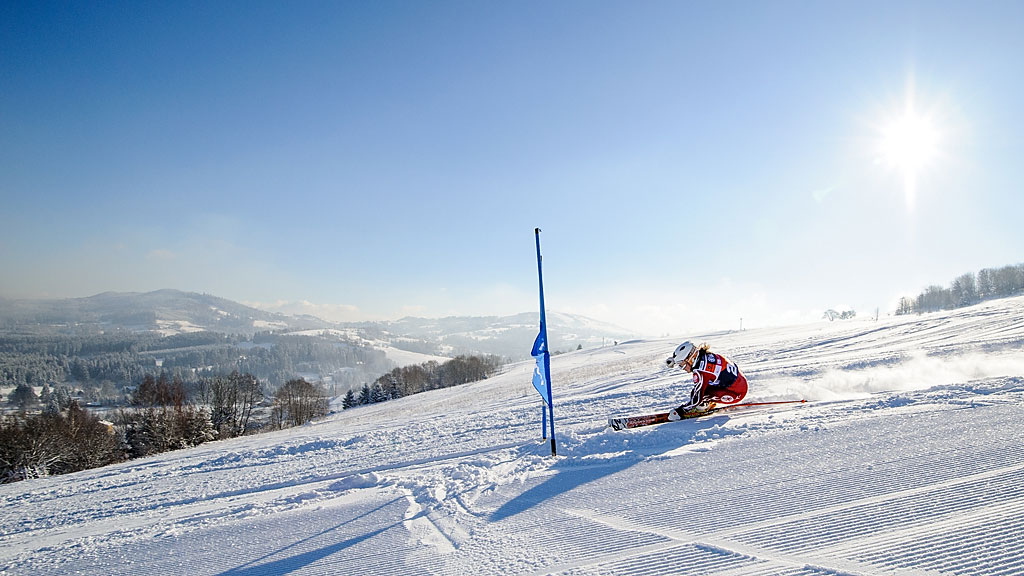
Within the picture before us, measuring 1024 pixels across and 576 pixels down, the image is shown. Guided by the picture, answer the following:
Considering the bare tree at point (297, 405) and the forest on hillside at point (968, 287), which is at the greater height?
the forest on hillside at point (968, 287)

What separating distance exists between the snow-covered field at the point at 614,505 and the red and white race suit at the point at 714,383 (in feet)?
2.04

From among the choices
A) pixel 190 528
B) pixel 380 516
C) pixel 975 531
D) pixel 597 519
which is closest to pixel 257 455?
pixel 190 528

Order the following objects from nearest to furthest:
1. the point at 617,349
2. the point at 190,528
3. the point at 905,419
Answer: the point at 190,528, the point at 905,419, the point at 617,349

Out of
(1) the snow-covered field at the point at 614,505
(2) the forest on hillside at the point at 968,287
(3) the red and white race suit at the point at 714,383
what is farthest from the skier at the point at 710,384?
(2) the forest on hillside at the point at 968,287

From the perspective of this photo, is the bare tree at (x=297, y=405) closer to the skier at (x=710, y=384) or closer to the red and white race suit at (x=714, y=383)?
the skier at (x=710, y=384)

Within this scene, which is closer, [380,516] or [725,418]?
[380,516]

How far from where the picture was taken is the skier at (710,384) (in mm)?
8820

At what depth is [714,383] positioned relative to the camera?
891 centimetres

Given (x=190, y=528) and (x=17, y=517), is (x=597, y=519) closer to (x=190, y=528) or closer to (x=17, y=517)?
(x=190, y=528)

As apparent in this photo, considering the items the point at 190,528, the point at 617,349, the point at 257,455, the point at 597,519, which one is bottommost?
the point at 617,349

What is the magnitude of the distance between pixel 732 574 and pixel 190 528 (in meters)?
6.72

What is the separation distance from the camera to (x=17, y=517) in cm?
780

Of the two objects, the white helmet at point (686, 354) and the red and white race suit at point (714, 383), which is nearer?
the red and white race suit at point (714, 383)

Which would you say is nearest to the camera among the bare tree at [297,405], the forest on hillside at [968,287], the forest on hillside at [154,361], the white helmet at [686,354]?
the white helmet at [686,354]
